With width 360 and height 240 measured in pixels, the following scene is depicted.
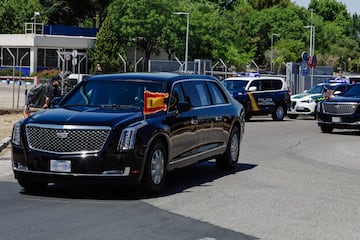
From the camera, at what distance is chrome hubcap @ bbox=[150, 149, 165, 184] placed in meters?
10.8

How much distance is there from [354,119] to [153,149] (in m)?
15.2

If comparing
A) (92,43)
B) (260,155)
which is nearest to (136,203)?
(260,155)

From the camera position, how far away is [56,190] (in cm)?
1131

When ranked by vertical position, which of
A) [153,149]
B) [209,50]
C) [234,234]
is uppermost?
[209,50]

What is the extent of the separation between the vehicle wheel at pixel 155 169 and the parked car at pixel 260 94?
1944 centimetres

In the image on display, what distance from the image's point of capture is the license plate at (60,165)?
1019 cm

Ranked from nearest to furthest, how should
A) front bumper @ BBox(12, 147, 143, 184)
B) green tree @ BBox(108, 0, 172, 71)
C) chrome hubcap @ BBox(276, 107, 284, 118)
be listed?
1. front bumper @ BBox(12, 147, 143, 184)
2. chrome hubcap @ BBox(276, 107, 284, 118)
3. green tree @ BBox(108, 0, 172, 71)

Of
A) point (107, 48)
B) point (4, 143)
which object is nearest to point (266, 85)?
point (4, 143)

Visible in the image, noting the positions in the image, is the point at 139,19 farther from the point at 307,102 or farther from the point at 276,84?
the point at 276,84

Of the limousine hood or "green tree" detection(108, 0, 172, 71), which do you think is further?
"green tree" detection(108, 0, 172, 71)

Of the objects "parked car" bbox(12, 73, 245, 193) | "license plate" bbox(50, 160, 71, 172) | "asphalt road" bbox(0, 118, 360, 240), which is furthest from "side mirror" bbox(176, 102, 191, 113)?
"license plate" bbox(50, 160, 71, 172)

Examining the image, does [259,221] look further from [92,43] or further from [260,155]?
[92,43]

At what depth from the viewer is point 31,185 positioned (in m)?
11.0

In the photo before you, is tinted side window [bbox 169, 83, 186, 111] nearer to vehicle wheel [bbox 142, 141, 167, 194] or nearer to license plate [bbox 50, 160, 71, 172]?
vehicle wheel [bbox 142, 141, 167, 194]
